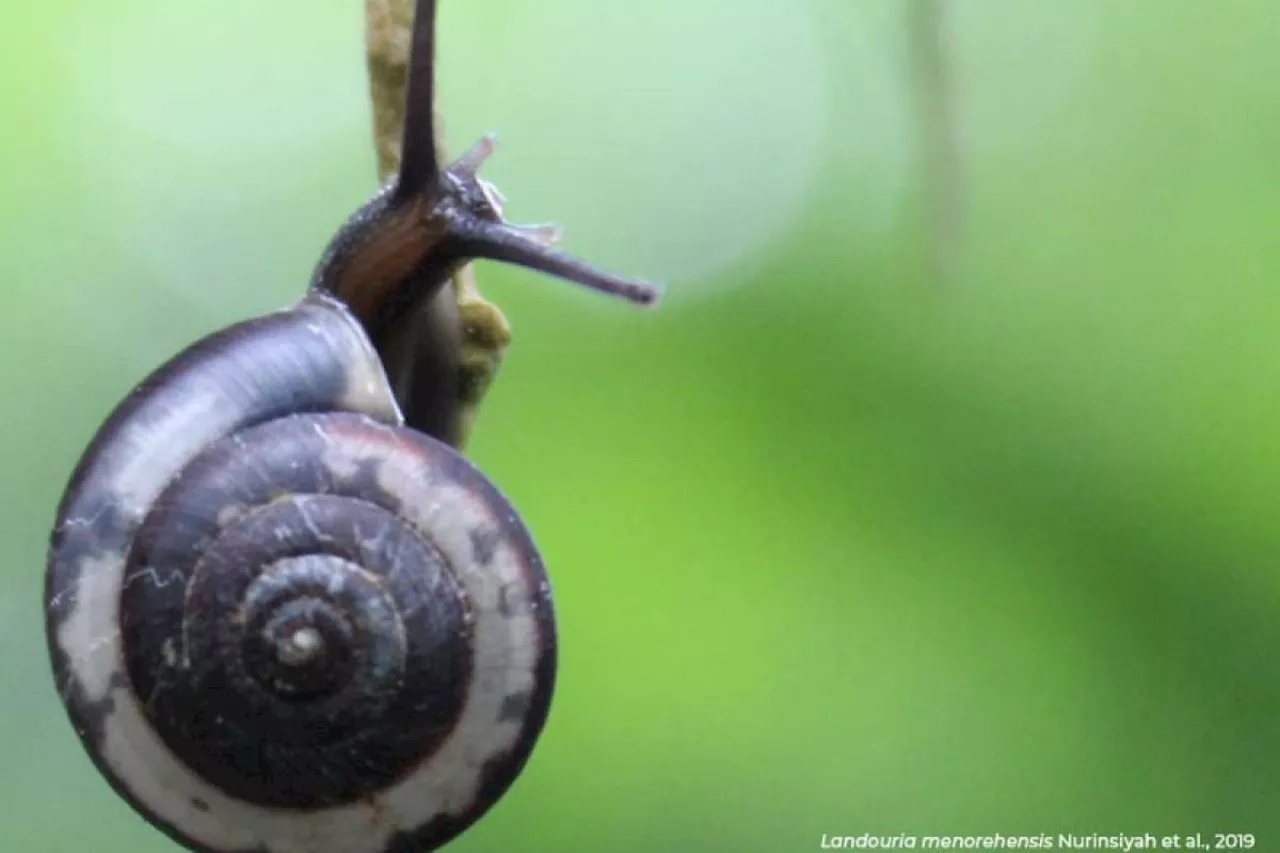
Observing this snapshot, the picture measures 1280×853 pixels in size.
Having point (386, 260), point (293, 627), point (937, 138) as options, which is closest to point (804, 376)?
point (937, 138)

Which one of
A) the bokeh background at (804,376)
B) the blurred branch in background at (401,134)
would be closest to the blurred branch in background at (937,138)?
the bokeh background at (804,376)

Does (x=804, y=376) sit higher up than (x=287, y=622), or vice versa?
(x=804, y=376)

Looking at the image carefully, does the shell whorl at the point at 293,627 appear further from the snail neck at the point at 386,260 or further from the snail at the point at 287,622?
the snail neck at the point at 386,260

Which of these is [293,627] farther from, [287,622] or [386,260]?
[386,260]

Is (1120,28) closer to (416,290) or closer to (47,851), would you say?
(416,290)

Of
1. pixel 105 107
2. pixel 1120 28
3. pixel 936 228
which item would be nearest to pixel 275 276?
pixel 105 107

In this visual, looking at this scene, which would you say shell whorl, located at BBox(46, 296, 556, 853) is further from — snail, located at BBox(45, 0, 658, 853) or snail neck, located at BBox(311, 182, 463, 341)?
snail neck, located at BBox(311, 182, 463, 341)
